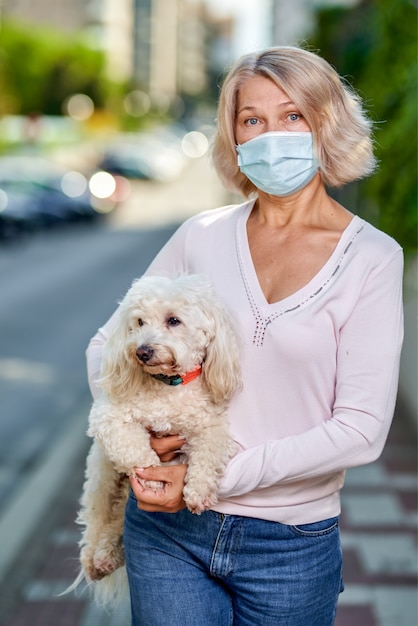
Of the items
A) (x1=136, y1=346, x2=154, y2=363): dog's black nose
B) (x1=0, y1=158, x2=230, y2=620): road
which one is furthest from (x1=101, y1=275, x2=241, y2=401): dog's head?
(x1=0, y1=158, x2=230, y2=620): road

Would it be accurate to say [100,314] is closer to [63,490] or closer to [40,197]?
[63,490]

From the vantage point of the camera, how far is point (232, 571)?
236cm

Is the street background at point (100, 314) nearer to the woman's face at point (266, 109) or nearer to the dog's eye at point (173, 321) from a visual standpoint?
the woman's face at point (266, 109)

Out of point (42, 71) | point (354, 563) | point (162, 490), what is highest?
point (162, 490)

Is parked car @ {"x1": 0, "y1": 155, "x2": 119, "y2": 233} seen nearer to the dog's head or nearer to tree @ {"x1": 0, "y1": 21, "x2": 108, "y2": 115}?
the dog's head

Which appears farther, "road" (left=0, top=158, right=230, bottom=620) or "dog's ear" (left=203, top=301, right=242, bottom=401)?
"road" (left=0, top=158, right=230, bottom=620)

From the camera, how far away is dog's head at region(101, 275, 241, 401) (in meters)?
2.30

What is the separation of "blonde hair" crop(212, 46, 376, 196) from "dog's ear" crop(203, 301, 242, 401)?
44 centimetres

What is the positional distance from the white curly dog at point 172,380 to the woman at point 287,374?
0.14ft

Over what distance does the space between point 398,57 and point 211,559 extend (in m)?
5.16

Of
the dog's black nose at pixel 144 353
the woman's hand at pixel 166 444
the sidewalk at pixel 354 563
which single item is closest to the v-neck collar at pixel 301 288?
the dog's black nose at pixel 144 353

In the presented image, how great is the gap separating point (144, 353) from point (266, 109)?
0.65 m

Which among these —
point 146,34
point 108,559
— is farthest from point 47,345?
point 146,34

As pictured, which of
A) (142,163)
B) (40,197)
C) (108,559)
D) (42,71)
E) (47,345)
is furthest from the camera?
(42,71)
